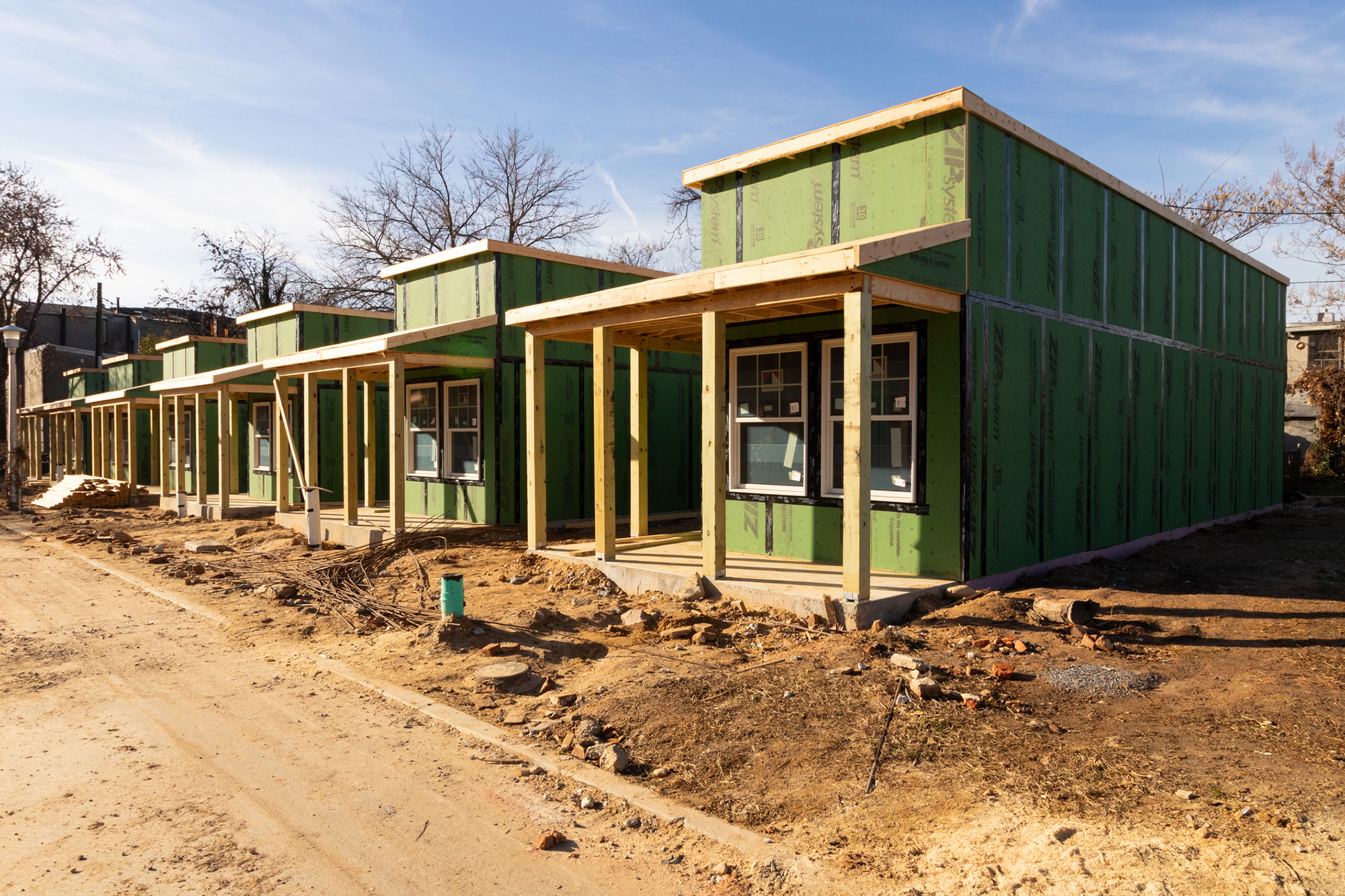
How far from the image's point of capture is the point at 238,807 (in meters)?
4.13

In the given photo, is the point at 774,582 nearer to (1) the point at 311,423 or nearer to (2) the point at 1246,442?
(1) the point at 311,423

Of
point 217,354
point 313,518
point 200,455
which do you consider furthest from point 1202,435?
point 217,354

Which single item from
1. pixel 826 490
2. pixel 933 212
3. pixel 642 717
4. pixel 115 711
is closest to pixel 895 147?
pixel 933 212

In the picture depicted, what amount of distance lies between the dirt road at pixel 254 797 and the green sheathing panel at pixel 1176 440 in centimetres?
1072

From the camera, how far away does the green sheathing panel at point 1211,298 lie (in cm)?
1296

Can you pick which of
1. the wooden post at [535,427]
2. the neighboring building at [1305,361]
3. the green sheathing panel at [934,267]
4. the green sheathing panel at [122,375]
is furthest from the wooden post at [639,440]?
the green sheathing panel at [122,375]

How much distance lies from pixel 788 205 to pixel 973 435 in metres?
3.60

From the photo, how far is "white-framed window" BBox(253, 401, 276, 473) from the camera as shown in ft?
64.4

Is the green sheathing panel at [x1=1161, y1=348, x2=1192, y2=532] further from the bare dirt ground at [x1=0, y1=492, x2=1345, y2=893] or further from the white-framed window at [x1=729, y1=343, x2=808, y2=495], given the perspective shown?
the white-framed window at [x1=729, y1=343, x2=808, y2=495]

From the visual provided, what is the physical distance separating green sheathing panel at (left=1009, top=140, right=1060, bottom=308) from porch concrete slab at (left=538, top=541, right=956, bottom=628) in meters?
3.32

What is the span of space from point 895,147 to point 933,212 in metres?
0.87

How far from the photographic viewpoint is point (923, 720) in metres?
5.04

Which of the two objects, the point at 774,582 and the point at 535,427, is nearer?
the point at 774,582

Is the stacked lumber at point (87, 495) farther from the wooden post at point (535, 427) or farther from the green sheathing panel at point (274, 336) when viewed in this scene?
the wooden post at point (535, 427)
